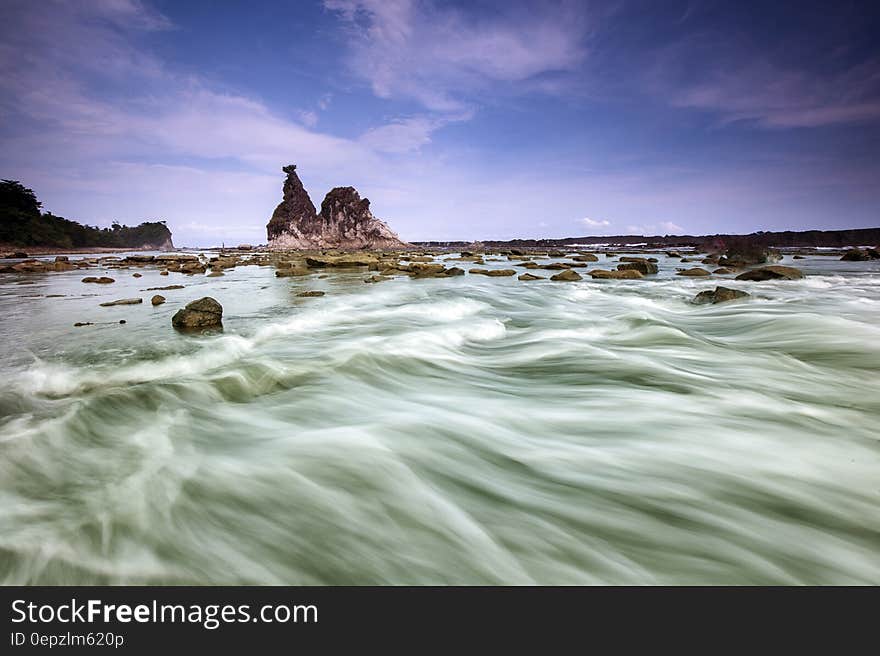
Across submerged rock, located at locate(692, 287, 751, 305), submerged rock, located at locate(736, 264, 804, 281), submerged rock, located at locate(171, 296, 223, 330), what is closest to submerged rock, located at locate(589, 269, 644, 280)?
submerged rock, located at locate(736, 264, 804, 281)

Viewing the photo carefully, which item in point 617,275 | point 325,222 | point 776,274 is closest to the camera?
point 776,274

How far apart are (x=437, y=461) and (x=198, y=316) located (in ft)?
15.7

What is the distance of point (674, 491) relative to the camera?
6.20ft

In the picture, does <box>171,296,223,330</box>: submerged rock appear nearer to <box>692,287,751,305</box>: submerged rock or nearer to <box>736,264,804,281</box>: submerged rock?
<box>692,287,751,305</box>: submerged rock

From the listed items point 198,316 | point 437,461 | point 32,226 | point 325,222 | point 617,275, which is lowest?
point 437,461

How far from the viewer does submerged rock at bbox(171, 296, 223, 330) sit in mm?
5464

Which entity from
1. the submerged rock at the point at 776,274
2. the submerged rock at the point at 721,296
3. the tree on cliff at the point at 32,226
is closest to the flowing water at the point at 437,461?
the submerged rock at the point at 721,296

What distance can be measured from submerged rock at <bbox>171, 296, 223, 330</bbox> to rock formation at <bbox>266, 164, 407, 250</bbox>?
8125cm

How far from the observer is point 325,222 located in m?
89.6

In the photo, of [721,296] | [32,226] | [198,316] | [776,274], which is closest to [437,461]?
[198,316]

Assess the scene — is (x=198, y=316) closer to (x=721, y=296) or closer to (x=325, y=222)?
(x=721, y=296)

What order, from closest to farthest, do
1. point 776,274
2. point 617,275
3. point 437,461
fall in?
point 437,461, point 776,274, point 617,275
